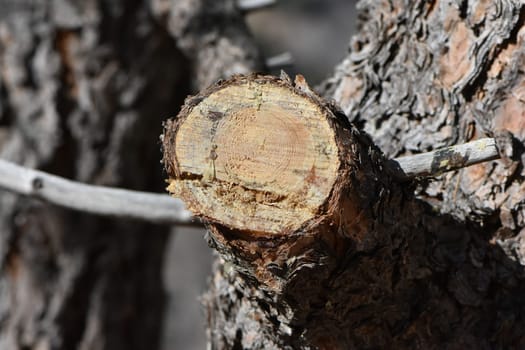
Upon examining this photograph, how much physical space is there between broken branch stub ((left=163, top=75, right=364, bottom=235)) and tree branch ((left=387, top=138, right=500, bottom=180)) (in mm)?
140

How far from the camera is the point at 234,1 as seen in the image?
253cm

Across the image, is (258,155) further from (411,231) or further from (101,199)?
(101,199)

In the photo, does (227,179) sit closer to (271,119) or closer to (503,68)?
(271,119)

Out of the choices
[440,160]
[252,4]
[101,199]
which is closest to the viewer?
[440,160]

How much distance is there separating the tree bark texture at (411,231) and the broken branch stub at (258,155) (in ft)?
0.09

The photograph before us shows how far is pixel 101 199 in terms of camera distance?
6.38 feet

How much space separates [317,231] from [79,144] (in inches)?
74.1

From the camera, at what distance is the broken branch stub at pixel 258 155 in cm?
103

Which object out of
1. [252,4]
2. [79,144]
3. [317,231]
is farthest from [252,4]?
[317,231]

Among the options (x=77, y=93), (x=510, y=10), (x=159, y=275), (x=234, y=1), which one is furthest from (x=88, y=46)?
(x=510, y=10)

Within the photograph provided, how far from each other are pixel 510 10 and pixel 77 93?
1.79 metres

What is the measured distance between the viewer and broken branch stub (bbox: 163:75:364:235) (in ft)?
3.39

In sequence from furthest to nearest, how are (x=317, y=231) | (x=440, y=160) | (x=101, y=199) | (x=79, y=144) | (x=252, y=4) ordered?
(x=79, y=144), (x=252, y=4), (x=101, y=199), (x=440, y=160), (x=317, y=231)

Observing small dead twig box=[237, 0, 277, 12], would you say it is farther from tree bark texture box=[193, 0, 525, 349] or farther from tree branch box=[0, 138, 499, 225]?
tree bark texture box=[193, 0, 525, 349]
